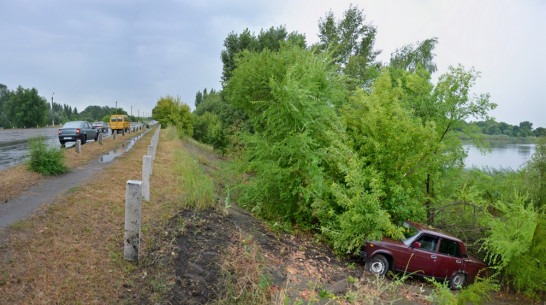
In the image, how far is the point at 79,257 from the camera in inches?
198

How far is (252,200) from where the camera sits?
1099 cm

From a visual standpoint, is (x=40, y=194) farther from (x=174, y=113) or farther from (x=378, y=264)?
(x=174, y=113)

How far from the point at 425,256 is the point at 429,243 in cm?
36

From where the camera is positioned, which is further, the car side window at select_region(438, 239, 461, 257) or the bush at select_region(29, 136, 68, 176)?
the bush at select_region(29, 136, 68, 176)

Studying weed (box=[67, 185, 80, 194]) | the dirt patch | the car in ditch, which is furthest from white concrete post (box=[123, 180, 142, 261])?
the car in ditch

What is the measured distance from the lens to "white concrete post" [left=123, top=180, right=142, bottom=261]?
208 inches

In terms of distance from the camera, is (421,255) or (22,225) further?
(421,255)

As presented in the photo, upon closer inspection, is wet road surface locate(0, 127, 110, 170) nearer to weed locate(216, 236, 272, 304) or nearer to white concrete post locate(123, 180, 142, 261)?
white concrete post locate(123, 180, 142, 261)

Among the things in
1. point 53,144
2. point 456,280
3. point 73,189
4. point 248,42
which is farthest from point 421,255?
point 248,42

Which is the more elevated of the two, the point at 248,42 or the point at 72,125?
the point at 248,42

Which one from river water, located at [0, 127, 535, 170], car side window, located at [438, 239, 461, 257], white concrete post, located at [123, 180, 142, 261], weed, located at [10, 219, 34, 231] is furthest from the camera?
river water, located at [0, 127, 535, 170]

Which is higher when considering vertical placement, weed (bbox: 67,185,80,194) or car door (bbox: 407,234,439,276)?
weed (bbox: 67,185,80,194)

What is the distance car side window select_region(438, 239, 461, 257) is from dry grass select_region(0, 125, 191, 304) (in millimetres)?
6976

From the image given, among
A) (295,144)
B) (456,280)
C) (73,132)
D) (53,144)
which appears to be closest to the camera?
(456,280)
